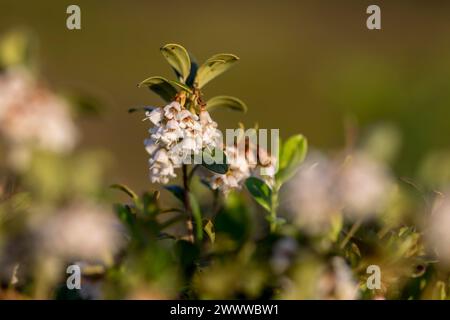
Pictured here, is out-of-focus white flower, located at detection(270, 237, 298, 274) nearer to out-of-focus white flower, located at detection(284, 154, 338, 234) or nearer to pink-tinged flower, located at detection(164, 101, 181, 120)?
out-of-focus white flower, located at detection(284, 154, 338, 234)

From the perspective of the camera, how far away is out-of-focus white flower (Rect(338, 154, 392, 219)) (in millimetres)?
784

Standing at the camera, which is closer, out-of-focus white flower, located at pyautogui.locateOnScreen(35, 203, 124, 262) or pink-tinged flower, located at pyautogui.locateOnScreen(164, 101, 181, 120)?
out-of-focus white flower, located at pyautogui.locateOnScreen(35, 203, 124, 262)

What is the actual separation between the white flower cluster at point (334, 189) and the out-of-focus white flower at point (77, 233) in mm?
180

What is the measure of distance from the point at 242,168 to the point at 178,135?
0.30ft

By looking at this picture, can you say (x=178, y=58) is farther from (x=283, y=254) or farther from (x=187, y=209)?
(x=283, y=254)

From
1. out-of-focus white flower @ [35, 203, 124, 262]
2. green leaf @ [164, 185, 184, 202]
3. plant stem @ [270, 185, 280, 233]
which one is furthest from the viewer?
green leaf @ [164, 185, 184, 202]

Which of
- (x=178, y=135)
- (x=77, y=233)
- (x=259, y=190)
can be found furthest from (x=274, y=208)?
(x=77, y=233)

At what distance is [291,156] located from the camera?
3.10 ft

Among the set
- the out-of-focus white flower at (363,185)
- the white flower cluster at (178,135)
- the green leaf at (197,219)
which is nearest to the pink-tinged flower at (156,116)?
→ the white flower cluster at (178,135)

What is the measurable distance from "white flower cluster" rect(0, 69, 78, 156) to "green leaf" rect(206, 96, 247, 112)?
0.17 metres

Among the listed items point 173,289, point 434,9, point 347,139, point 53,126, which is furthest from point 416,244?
point 434,9

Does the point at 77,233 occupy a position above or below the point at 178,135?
below

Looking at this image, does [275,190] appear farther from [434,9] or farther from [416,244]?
[434,9]

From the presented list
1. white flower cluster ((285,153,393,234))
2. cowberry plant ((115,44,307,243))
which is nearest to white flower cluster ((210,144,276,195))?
cowberry plant ((115,44,307,243))
